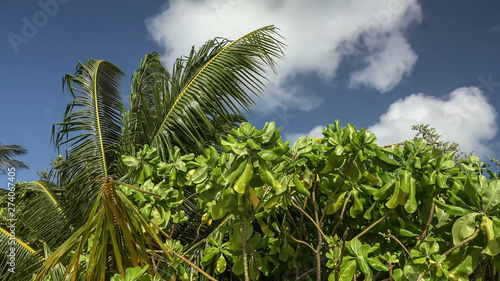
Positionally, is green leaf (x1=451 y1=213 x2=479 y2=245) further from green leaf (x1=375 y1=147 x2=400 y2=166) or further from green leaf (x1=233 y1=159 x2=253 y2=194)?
green leaf (x1=233 y1=159 x2=253 y2=194)

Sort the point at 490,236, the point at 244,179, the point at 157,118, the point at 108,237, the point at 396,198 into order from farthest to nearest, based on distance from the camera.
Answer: the point at 157,118
the point at 396,198
the point at 108,237
the point at 244,179
the point at 490,236

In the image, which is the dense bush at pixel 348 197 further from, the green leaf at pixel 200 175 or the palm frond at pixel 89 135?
the palm frond at pixel 89 135

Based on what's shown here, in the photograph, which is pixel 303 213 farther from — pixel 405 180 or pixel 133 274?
pixel 133 274

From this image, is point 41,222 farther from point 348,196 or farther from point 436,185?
point 436,185

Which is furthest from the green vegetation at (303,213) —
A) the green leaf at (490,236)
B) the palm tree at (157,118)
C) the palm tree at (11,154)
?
the palm tree at (11,154)

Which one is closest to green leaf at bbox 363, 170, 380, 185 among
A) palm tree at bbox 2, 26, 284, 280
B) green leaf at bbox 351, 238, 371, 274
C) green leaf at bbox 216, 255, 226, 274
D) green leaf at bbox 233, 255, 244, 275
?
green leaf at bbox 351, 238, 371, 274

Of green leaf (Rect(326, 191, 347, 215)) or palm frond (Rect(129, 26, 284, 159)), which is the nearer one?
green leaf (Rect(326, 191, 347, 215))

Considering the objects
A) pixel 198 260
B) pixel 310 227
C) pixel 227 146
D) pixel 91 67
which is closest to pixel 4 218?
pixel 91 67

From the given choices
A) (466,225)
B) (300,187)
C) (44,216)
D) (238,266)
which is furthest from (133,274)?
(44,216)

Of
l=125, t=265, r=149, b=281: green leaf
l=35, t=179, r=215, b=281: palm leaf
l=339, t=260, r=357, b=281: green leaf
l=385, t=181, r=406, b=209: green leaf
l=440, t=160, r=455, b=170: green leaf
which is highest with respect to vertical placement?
l=440, t=160, r=455, b=170: green leaf

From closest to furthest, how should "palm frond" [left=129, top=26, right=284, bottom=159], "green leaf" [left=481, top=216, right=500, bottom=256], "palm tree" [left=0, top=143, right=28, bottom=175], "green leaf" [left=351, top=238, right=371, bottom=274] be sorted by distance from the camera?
1. "green leaf" [left=481, top=216, right=500, bottom=256]
2. "green leaf" [left=351, top=238, right=371, bottom=274]
3. "palm frond" [left=129, top=26, right=284, bottom=159]
4. "palm tree" [left=0, top=143, right=28, bottom=175]

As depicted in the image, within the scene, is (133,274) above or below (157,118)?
below

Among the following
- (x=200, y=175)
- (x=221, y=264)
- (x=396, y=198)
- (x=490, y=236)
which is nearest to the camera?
(x=490, y=236)

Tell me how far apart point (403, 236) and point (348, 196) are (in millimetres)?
356
